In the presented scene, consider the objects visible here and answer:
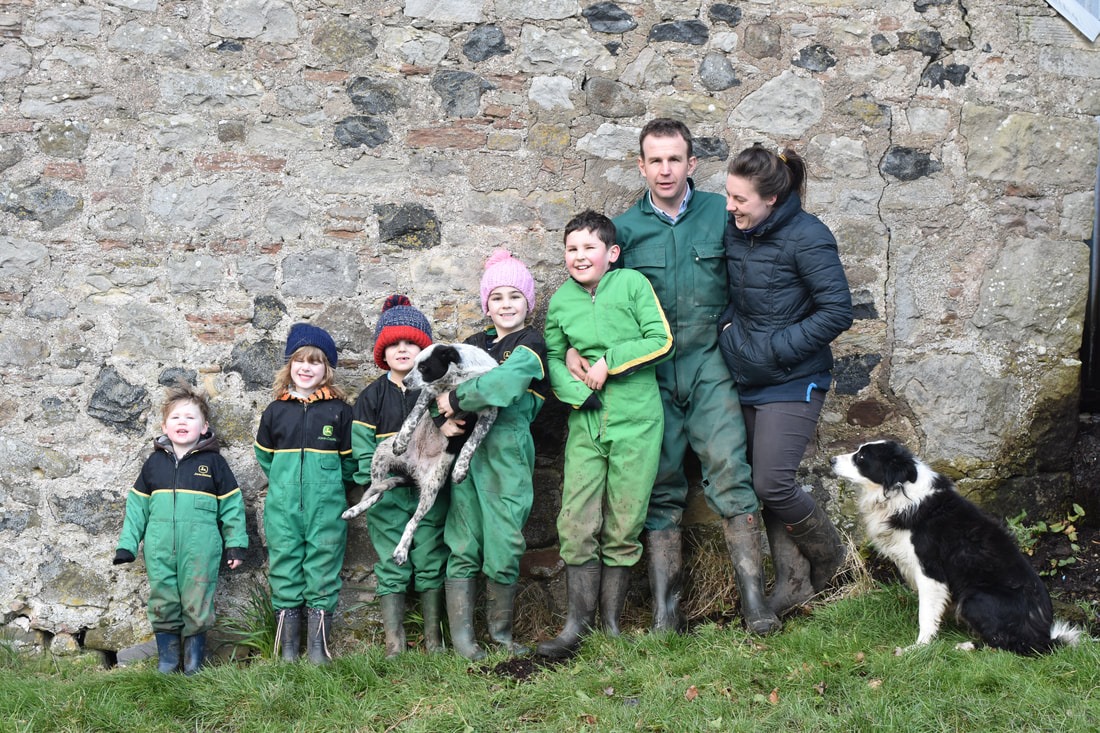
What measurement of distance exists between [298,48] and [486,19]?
0.87 metres

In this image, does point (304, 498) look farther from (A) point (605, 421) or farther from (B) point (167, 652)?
(A) point (605, 421)

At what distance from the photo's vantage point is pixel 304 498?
4.05m

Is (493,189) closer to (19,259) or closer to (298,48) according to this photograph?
(298,48)

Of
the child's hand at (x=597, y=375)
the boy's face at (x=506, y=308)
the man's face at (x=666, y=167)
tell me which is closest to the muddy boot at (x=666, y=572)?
the child's hand at (x=597, y=375)

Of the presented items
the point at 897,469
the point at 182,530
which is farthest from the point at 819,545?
the point at 182,530

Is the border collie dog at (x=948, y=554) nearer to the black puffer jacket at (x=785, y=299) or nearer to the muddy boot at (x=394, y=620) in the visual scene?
the black puffer jacket at (x=785, y=299)

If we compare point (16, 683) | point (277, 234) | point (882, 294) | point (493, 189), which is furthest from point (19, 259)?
point (882, 294)

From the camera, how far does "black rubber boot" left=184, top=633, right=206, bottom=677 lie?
405 centimetres

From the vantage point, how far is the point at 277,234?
436 cm

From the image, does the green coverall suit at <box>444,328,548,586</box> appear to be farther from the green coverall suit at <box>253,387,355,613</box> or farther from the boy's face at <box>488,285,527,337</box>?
the green coverall suit at <box>253,387,355,613</box>

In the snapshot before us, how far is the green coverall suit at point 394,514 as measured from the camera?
4055 millimetres

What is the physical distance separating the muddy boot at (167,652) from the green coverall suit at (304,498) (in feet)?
1.53

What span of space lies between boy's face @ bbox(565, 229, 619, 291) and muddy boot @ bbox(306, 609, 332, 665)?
1.81 meters

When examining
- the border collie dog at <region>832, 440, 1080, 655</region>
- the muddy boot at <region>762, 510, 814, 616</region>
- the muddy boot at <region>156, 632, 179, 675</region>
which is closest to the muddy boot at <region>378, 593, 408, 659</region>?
the muddy boot at <region>156, 632, 179, 675</region>
